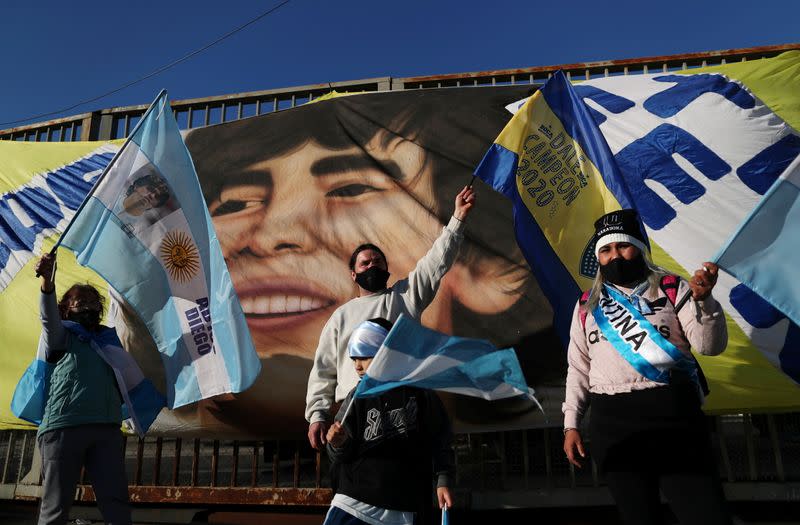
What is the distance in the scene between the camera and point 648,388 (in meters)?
2.28

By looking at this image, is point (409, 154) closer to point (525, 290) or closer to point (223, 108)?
point (525, 290)

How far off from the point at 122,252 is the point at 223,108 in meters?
2.07

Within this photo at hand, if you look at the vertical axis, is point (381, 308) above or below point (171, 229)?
below

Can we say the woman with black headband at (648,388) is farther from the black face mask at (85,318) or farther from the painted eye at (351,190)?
the black face mask at (85,318)

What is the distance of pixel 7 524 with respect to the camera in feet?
16.5

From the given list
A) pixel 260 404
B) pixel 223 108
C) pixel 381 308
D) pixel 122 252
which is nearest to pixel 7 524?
pixel 260 404

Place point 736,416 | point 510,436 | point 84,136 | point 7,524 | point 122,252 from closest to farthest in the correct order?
point 122,252
point 736,416
point 510,436
point 7,524
point 84,136

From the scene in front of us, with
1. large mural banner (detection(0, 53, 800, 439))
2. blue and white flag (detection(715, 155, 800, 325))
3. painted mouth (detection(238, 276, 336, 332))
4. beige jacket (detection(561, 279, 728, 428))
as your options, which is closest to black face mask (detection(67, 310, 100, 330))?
painted mouth (detection(238, 276, 336, 332))

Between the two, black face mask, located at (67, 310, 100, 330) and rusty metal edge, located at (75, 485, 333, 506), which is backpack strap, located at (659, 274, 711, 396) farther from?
black face mask, located at (67, 310, 100, 330)

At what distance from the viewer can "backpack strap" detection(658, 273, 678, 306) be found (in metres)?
2.41

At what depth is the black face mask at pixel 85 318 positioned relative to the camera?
3520 mm

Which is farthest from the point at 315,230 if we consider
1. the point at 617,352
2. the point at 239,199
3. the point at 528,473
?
the point at 617,352

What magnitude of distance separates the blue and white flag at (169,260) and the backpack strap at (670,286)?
6.14 ft

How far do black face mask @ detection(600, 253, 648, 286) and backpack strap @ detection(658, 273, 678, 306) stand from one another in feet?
0.26
